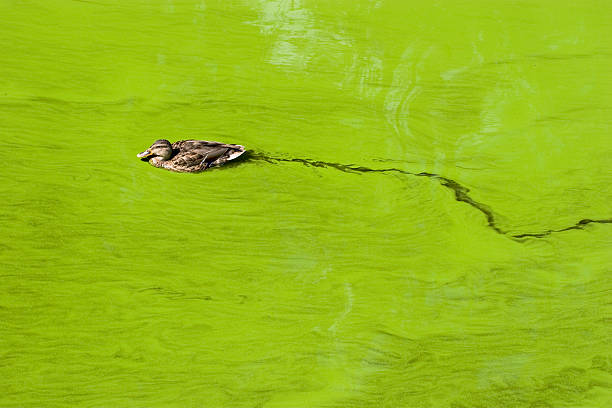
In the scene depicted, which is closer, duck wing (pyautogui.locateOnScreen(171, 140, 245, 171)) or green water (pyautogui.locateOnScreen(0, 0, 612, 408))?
green water (pyautogui.locateOnScreen(0, 0, 612, 408))

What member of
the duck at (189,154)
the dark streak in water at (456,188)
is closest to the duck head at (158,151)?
the duck at (189,154)

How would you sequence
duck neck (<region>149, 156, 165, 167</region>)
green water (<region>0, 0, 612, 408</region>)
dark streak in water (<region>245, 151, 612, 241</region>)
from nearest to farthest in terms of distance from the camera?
1. green water (<region>0, 0, 612, 408</region>)
2. dark streak in water (<region>245, 151, 612, 241</region>)
3. duck neck (<region>149, 156, 165, 167</region>)

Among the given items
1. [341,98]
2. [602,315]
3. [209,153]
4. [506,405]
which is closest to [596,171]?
[602,315]

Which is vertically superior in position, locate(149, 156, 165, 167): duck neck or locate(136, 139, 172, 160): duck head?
locate(136, 139, 172, 160): duck head

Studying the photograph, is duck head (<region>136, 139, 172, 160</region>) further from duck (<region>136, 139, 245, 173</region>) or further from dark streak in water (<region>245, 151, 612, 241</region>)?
dark streak in water (<region>245, 151, 612, 241</region>)

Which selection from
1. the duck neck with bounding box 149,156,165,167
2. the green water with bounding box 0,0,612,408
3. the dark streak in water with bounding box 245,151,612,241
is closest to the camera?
the green water with bounding box 0,0,612,408

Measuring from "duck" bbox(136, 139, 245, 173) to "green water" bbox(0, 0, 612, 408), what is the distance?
0.15 ft

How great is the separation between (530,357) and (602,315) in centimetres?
33

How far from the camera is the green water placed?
2.02 m

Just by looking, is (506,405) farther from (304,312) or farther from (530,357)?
(304,312)

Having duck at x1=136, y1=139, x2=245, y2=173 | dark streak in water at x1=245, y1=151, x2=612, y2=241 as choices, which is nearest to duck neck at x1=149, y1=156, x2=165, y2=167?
duck at x1=136, y1=139, x2=245, y2=173

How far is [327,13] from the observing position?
379cm

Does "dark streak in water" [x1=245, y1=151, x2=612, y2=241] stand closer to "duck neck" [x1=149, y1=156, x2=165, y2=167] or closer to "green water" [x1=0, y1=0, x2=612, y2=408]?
"green water" [x1=0, y1=0, x2=612, y2=408]

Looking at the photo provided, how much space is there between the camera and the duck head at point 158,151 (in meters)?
2.71
